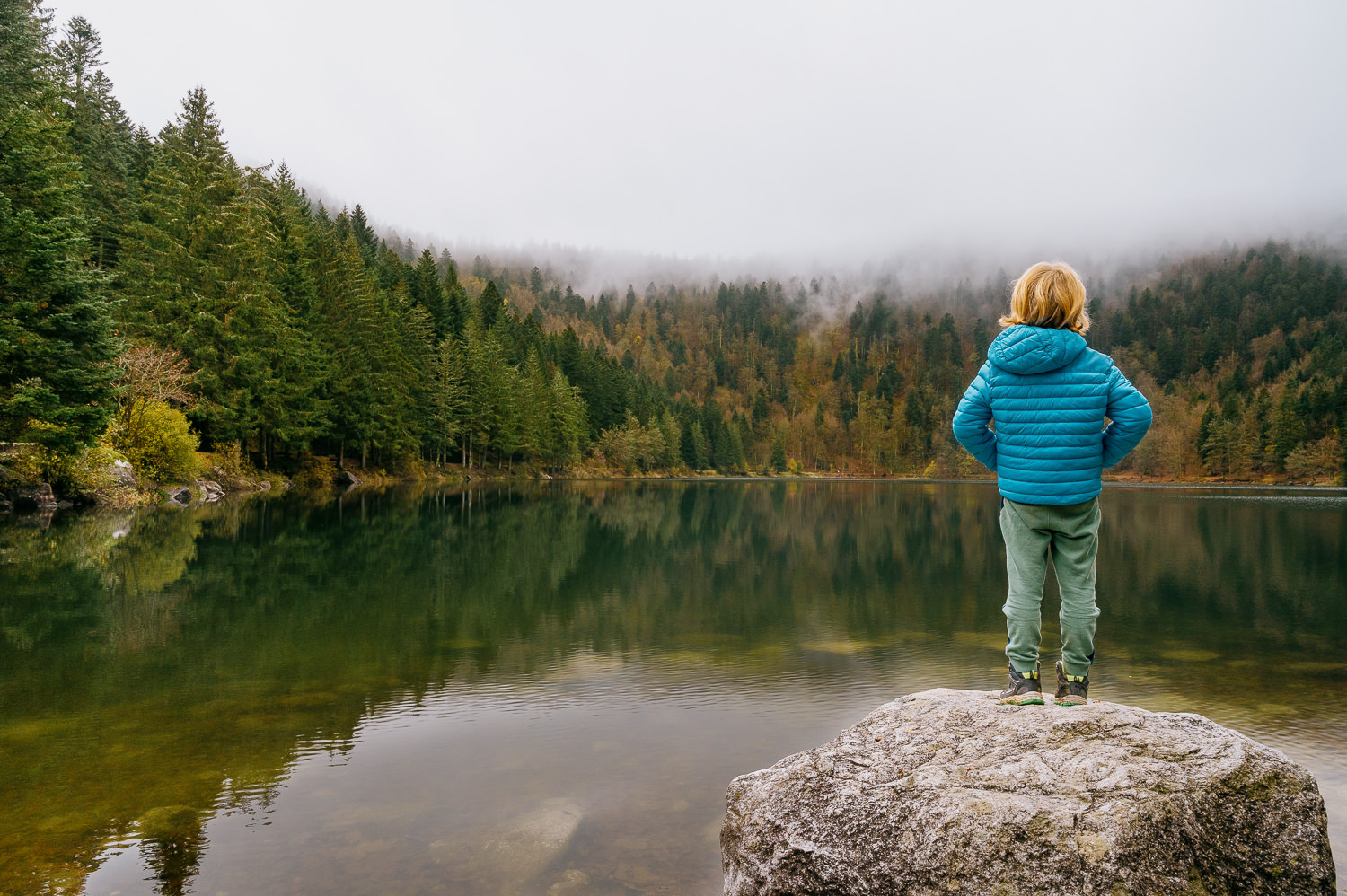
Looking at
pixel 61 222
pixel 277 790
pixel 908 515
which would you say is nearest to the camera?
pixel 277 790

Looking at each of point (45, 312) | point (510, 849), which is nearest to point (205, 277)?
point (45, 312)

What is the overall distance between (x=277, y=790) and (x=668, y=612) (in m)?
7.61

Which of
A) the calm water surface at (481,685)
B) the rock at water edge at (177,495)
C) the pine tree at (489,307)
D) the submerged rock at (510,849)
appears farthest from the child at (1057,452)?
the pine tree at (489,307)

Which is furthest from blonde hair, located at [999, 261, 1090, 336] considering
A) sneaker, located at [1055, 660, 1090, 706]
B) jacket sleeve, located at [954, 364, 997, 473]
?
sneaker, located at [1055, 660, 1090, 706]

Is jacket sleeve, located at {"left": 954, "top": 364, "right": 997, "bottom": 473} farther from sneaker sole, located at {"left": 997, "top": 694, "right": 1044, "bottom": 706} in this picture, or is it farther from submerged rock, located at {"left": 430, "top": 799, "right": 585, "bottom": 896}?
submerged rock, located at {"left": 430, "top": 799, "right": 585, "bottom": 896}

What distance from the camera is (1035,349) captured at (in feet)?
14.3

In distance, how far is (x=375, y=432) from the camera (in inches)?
1965

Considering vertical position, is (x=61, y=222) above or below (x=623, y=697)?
above

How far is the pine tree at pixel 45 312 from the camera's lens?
1964 centimetres

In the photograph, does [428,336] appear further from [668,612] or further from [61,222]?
[668,612]

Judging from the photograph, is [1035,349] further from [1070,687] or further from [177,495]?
[177,495]

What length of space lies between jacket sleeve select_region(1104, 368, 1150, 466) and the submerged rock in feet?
13.2

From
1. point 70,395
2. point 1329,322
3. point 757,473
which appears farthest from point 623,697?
point 1329,322

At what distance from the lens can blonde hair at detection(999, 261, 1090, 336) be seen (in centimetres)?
435
